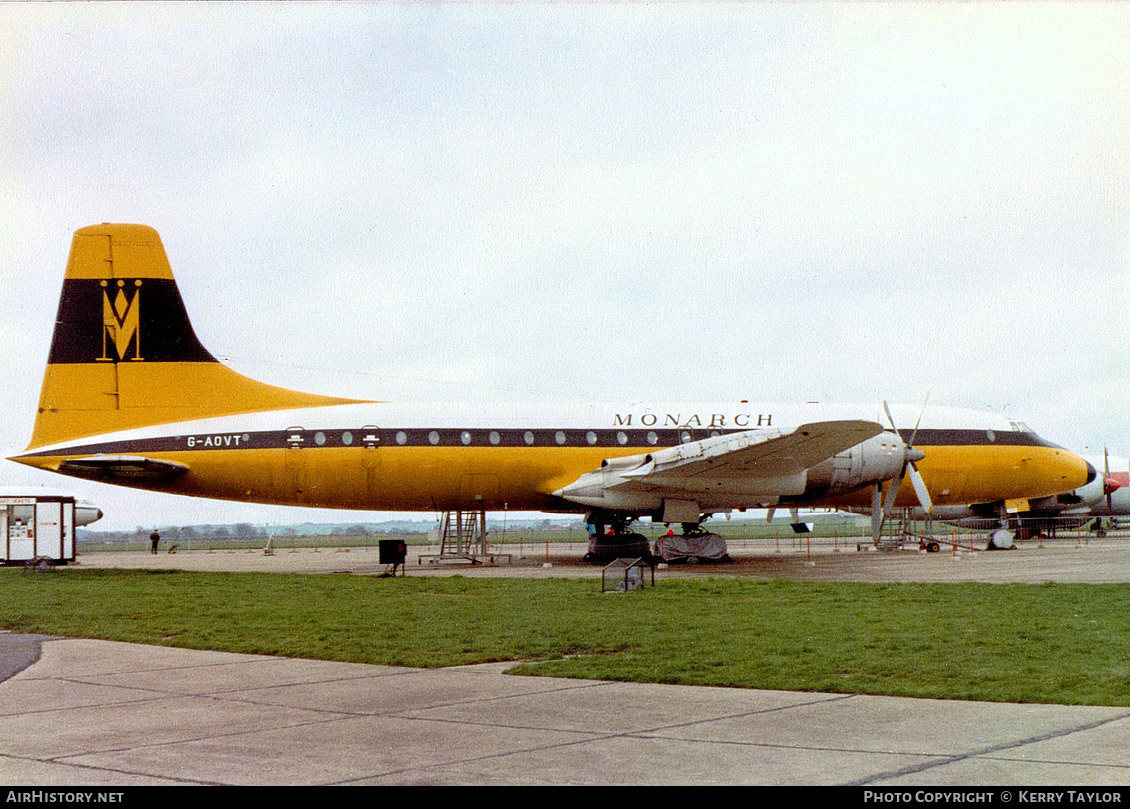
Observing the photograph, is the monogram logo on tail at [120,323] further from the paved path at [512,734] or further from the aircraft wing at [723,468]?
the paved path at [512,734]

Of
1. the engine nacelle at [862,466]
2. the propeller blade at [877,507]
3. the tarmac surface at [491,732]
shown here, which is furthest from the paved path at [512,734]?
the propeller blade at [877,507]

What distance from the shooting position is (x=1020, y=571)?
80.5 ft

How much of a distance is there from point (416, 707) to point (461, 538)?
24358 millimetres

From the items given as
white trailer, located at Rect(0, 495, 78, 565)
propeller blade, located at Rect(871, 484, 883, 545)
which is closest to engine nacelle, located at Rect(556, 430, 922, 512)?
propeller blade, located at Rect(871, 484, 883, 545)

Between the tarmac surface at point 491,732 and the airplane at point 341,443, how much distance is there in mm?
17440

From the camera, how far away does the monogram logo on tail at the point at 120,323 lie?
29.4 m

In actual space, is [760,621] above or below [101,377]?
below

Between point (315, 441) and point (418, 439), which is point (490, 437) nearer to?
point (418, 439)

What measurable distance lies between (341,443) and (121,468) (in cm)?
568

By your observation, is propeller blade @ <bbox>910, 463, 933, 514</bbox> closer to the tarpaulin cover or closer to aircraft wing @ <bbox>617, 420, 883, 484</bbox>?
aircraft wing @ <bbox>617, 420, 883, 484</bbox>

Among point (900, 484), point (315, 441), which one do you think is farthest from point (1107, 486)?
point (315, 441)

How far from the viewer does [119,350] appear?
96.4 feet
